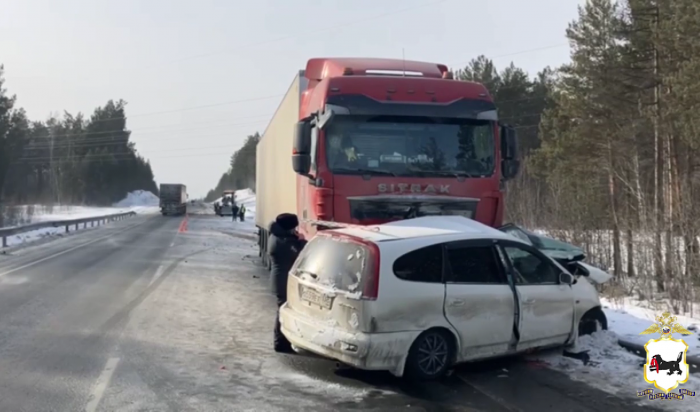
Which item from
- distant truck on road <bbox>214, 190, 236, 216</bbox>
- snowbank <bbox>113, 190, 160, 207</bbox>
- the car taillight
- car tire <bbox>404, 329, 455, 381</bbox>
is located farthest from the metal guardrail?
snowbank <bbox>113, 190, 160, 207</bbox>

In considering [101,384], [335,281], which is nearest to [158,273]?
[101,384]

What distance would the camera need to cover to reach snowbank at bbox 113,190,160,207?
136875 millimetres

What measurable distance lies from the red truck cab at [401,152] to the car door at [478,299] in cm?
217

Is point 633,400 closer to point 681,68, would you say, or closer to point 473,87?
point 473,87

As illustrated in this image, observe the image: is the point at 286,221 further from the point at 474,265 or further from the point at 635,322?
the point at 635,322

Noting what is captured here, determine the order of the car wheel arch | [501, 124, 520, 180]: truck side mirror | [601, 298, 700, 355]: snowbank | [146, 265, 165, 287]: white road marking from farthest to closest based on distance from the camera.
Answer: [146, 265, 165, 287]: white road marking, [501, 124, 520, 180]: truck side mirror, [601, 298, 700, 355]: snowbank, the car wheel arch

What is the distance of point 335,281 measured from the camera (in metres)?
7.64

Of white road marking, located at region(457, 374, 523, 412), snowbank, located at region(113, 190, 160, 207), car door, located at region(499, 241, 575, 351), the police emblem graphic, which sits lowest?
white road marking, located at region(457, 374, 523, 412)

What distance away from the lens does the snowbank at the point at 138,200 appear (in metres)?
137

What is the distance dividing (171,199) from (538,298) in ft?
248

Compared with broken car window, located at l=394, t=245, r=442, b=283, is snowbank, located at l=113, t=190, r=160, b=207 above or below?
above

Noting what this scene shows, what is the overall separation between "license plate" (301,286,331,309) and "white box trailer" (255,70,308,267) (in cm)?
423

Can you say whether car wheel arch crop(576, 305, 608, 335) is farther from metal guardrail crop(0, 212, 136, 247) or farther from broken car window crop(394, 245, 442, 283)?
metal guardrail crop(0, 212, 136, 247)

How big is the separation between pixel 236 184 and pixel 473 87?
178 m
